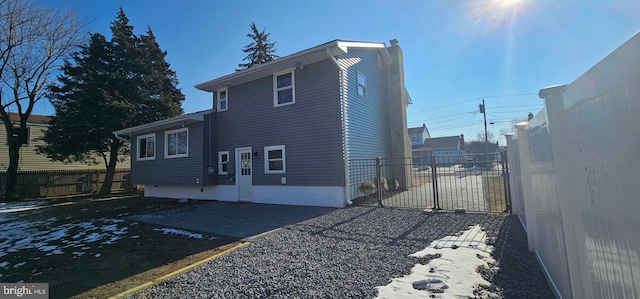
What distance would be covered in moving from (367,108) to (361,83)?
1.13 meters

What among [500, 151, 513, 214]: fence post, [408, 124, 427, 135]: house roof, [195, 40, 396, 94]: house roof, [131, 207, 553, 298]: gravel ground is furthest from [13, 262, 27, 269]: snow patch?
[408, 124, 427, 135]: house roof

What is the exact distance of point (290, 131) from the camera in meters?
10.6

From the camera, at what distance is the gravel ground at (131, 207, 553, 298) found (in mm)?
3273

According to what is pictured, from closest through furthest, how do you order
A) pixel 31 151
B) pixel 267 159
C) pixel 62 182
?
pixel 267 159 → pixel 62 182 → pixel 31 151

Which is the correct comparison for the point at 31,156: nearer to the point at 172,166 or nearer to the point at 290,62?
the point at 172,166

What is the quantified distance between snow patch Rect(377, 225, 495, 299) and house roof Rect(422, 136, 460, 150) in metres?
41.8

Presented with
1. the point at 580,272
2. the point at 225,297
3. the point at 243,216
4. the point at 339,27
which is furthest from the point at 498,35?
the point at 225,297

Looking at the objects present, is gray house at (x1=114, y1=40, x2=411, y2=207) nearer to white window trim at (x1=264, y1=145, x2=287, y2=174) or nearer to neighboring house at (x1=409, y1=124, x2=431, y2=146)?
white window trim at (x1=264, y1=145, x2=287, y2=174)

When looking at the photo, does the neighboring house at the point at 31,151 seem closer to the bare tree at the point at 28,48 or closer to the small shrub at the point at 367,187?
the bare tree at the point at 28,48

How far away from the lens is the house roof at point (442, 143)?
4291cm

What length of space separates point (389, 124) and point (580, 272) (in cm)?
1227

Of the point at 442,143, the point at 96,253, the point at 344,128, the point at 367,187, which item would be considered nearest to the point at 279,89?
the point at 344,128

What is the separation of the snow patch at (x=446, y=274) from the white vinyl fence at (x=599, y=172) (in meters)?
1.05

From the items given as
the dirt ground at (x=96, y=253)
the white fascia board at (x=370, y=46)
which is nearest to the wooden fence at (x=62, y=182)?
the dirt ground at (x=96, y=253)
